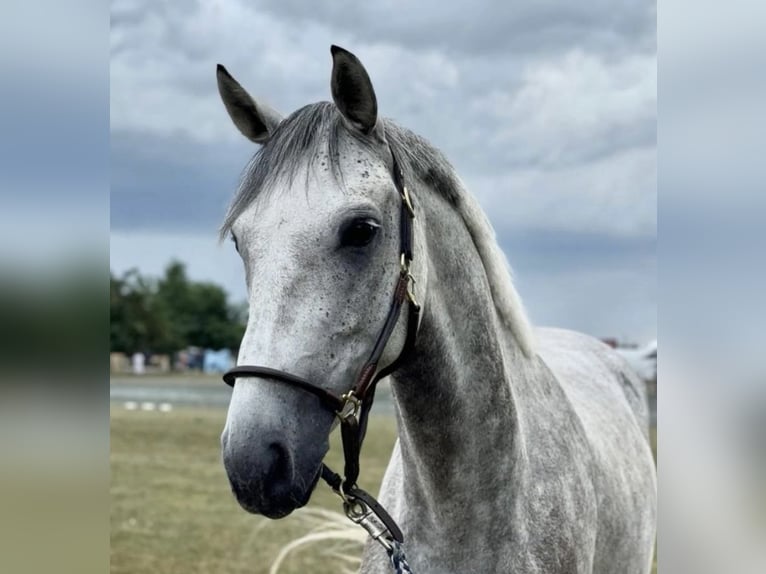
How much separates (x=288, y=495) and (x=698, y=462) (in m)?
0.82

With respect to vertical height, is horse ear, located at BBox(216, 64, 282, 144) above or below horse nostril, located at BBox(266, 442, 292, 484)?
above

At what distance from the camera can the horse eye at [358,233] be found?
5.38ft

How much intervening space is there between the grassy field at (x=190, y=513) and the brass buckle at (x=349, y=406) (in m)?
2.21

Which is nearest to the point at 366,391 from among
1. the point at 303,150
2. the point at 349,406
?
the point at 349,406

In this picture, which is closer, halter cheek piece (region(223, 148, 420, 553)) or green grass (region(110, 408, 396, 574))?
halter cheek piece (region(223, 148, 420, 553))

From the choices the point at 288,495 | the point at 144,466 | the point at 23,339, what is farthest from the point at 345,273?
the point at 144,466

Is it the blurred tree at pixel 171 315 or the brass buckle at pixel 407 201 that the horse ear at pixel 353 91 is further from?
the blurred tree at pixel 171 315

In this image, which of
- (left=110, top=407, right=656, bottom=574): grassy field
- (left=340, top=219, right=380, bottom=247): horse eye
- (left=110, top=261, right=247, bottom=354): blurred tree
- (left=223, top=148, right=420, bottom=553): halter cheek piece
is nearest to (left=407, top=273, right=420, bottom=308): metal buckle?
(left=223, top=148, right=420, bottom=553): halter cheek piece

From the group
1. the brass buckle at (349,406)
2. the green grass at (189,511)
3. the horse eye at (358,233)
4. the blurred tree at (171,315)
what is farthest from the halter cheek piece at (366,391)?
the blurred tree at (171,315)

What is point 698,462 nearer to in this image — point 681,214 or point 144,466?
point 681,214

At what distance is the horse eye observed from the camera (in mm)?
1641

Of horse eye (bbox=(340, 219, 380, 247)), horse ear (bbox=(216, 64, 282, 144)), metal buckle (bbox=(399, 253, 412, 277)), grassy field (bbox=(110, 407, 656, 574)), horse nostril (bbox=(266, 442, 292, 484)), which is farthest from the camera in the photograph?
grassy field (bbox=(110, 407, 656, 574))

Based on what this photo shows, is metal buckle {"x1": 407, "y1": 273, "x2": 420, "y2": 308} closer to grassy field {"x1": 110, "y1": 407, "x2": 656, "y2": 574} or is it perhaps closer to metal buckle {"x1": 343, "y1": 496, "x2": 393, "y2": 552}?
metal buckle {"x1": 343, "y1": 496, "x2": 393, "y2": 552}

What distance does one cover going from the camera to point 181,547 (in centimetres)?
693
